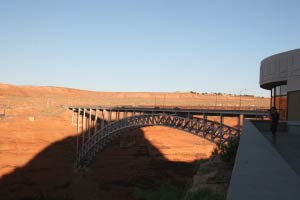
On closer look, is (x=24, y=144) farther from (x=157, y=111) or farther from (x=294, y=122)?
(x=294, y=122)

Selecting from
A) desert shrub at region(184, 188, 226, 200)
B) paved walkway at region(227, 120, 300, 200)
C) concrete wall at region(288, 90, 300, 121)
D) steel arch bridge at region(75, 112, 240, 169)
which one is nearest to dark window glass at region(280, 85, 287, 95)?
concrete wall at region(288, 90, 300, 121)

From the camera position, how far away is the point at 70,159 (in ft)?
144

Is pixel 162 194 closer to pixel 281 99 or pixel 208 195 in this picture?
pixel 281 99

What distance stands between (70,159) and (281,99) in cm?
3019

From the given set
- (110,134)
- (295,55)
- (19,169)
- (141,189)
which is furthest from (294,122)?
(19,169)

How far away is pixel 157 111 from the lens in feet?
115

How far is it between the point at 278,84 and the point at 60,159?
97.8ft

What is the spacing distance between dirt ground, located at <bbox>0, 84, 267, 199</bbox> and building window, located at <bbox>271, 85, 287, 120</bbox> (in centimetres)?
1819

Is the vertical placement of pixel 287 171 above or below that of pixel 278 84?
below

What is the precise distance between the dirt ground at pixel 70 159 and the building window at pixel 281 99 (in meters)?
18.2

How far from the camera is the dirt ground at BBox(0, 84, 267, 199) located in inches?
1420

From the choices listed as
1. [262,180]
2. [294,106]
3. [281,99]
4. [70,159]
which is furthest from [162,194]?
[262,180]

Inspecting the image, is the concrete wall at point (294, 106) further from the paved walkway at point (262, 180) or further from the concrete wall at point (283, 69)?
the paved walkway at point (262, 180)

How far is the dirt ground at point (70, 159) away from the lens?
1420 inches
